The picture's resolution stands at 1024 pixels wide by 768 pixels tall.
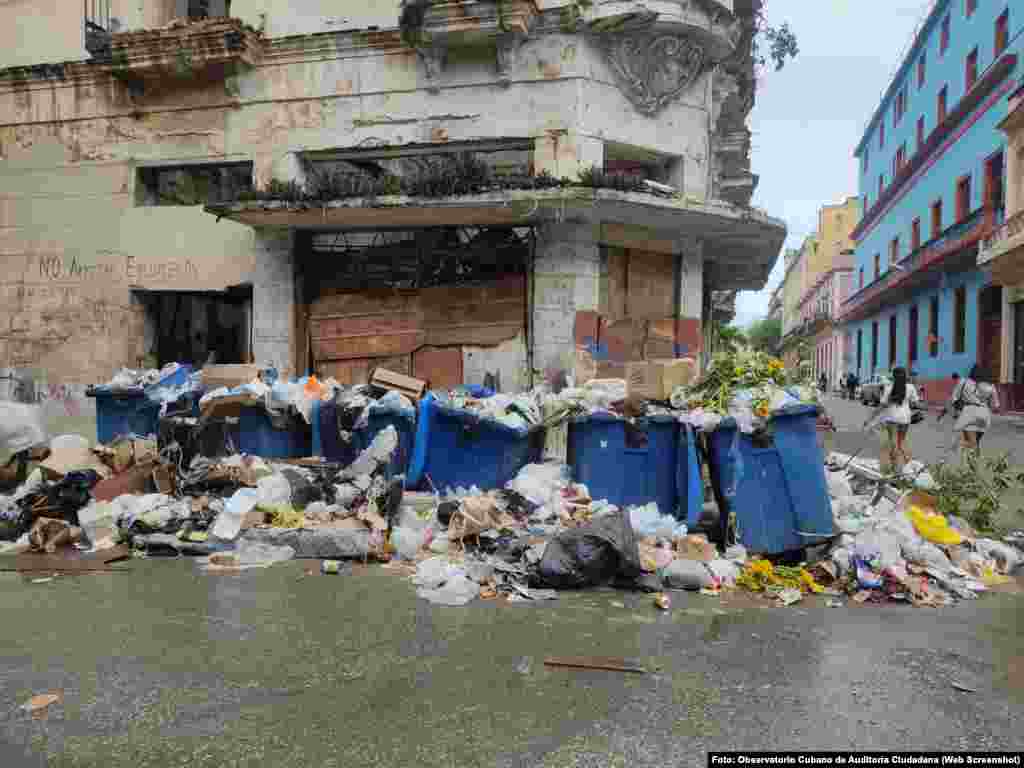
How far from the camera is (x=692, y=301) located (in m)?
10.0

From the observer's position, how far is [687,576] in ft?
14.3

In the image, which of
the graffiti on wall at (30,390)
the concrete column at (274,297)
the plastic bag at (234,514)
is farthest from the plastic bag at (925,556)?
the graffiti on wall at (30,390)

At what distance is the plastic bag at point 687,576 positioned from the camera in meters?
4.35

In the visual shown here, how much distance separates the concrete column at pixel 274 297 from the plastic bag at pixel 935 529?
763 centimetres

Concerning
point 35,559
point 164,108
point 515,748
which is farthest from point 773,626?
point 164,108

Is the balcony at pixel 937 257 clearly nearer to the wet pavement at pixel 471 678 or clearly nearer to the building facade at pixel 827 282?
the building facade at pixel 827 282

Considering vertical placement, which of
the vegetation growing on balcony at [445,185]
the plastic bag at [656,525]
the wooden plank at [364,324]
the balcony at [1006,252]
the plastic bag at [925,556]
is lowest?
the plastic bag at [925,556]

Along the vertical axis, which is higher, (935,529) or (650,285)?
(650,285)

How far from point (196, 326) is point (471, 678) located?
10.9m

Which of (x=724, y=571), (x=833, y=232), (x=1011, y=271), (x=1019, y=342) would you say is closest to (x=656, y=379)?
(x=724, y=571)

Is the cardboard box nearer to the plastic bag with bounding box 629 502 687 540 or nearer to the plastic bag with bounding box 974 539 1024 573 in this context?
the plastic bag with bounding box 629 502 687 540

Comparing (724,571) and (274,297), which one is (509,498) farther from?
(274,297)

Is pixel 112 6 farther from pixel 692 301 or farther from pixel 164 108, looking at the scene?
pixel 692 301

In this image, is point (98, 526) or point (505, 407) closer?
point (98, 526)
